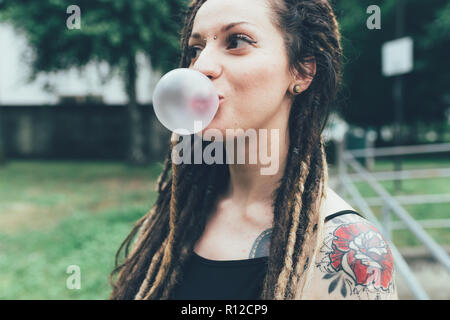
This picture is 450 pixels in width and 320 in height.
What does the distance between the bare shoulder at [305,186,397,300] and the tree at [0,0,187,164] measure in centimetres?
876

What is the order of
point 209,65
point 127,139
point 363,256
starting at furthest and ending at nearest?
1. point 127,139
2. point 209,65
3. point 363,256

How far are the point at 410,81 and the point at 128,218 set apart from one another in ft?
47.8

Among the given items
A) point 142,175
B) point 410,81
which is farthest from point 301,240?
point 410,81

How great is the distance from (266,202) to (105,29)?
9081mm

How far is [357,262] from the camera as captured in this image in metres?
1.24

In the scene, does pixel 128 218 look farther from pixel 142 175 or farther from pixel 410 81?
pixel 410 81

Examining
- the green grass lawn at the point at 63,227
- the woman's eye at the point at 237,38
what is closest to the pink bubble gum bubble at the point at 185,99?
the woman's eye at the point at 237,38

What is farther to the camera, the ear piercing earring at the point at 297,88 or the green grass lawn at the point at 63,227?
the green grass lawn at the point at 63,227

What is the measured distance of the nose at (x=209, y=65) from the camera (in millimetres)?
1331

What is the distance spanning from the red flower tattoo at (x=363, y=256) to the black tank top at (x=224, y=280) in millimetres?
84

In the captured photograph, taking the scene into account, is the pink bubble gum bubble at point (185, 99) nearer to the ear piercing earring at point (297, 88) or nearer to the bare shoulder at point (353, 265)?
the ear piercing earring at point (297, 88)

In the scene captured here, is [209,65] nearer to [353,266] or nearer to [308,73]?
[308,73]

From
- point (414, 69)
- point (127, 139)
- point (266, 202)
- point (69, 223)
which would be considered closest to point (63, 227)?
point (69, 223)


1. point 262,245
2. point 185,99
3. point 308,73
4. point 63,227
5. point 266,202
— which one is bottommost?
point 63,227
